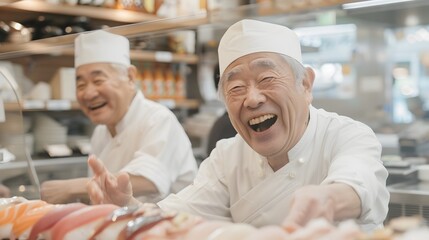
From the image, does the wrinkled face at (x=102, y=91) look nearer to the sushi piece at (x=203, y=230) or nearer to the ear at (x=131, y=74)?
the ear at (x=131, y=74)

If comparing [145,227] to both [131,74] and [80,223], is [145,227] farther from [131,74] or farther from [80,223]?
[131,74]

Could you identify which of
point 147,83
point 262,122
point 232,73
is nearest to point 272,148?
point 262,122

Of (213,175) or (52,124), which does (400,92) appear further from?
(213,175)

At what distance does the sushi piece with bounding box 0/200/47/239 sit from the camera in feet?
3.28

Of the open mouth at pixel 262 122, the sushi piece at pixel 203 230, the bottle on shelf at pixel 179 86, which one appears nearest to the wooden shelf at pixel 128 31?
the open mouth at pixel 262 122

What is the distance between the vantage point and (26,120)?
3.75 m

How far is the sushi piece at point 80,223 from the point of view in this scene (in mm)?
873

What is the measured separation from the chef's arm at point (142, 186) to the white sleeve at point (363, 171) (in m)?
0.73

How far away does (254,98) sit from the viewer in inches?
52.5

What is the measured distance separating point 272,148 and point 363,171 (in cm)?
25

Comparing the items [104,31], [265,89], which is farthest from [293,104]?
[104,31]

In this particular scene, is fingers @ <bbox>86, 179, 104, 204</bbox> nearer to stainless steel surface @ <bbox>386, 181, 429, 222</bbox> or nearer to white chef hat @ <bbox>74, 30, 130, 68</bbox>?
white chef hat @ <bbox>74, 30, 130, 68</bbox>

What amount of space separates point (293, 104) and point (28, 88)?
108 inches

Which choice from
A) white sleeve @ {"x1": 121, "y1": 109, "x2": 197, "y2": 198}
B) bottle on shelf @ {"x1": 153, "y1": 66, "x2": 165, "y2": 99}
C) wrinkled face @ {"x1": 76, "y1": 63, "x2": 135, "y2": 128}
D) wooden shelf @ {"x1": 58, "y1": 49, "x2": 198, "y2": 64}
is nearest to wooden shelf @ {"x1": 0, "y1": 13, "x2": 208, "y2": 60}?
wrinkled face @ {"x1": 76, "y1": 63, "x2": 135, "y2": 128}
